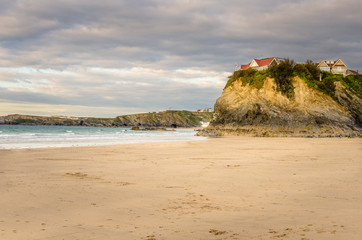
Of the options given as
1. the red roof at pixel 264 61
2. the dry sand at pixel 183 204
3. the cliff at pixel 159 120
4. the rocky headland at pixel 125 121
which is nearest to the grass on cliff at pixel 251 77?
the red roof at pixel 264 61

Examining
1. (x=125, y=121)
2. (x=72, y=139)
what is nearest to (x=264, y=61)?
(x=72, y=139)

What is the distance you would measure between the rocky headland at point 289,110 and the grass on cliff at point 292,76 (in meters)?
0.19

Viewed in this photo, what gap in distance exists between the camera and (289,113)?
153 feet

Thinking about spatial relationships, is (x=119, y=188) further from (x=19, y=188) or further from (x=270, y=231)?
(x=270, y=231)

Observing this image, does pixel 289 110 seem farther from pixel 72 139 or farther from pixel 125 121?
pixel 125 121

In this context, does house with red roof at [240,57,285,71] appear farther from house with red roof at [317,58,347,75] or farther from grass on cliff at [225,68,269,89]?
house with red roof at [317,58,347,75]

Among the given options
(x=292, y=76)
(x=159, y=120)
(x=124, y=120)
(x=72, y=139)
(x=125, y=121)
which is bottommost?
(x=72, y=139)

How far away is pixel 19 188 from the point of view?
8.60 meters

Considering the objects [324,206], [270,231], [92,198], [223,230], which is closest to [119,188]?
[92,198]

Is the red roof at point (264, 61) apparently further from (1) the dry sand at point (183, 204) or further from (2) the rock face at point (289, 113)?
(1) the dry sand at point (183, 204)

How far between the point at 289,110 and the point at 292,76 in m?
6.94

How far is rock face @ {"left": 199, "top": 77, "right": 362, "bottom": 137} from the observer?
1746 inches

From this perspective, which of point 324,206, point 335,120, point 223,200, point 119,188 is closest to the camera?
point 324,206

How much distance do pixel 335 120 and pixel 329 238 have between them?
45568mm
